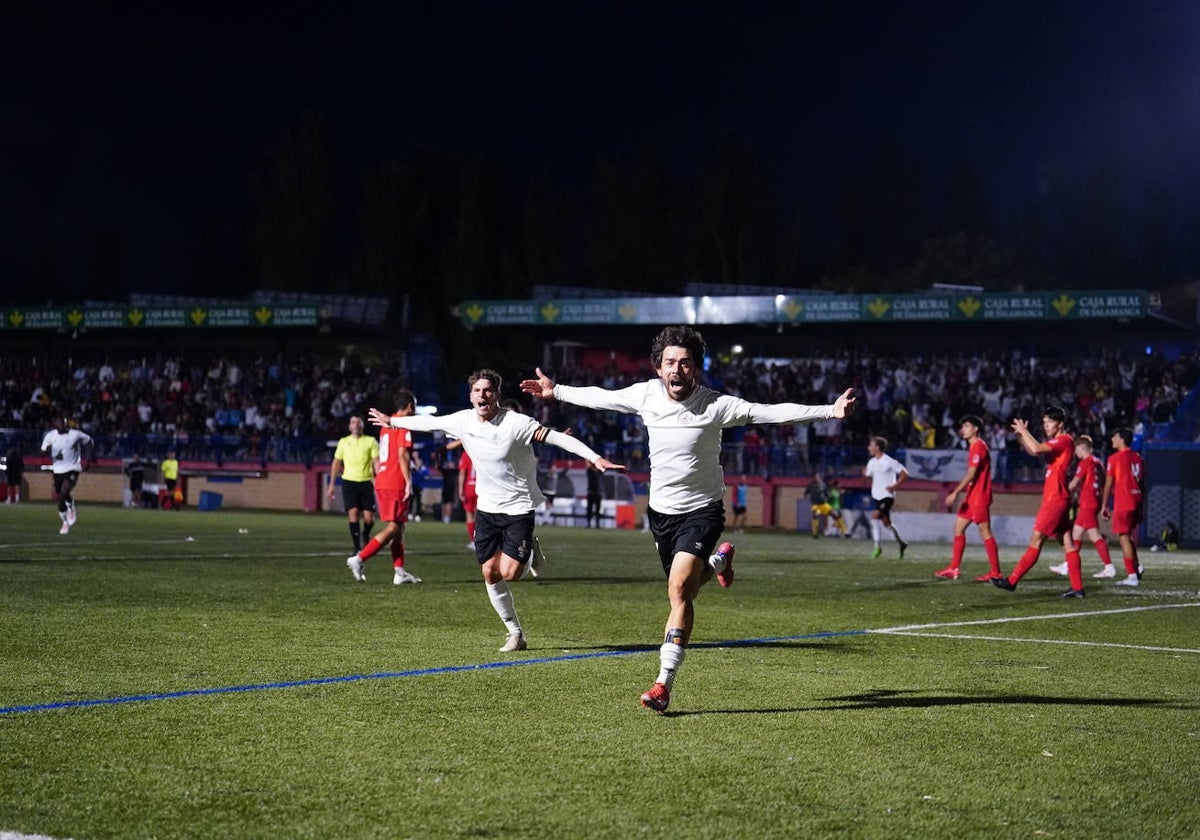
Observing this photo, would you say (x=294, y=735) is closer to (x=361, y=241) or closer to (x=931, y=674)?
(x=931, y=674)

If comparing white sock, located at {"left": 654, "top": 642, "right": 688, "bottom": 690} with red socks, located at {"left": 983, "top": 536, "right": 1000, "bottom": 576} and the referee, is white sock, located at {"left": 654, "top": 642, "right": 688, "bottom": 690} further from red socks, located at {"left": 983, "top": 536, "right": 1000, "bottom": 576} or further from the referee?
the referee

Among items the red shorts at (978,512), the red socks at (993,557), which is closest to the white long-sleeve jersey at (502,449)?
the red socks at (993,557)

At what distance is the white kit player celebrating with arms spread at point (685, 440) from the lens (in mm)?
8344

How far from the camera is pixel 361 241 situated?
8350 centimetres

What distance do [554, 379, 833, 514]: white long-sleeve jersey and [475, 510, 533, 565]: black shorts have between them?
264cm

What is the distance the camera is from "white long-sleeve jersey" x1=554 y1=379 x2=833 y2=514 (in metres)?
8.49

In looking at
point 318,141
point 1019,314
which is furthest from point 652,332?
point 318,141

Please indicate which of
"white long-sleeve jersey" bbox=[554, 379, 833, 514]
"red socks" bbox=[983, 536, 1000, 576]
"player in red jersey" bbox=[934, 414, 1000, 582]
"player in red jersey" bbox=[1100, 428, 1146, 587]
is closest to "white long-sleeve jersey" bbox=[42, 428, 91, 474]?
"player in red jersey" bbox=[934, 414, 1000, 582]

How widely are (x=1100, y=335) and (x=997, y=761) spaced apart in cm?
4787

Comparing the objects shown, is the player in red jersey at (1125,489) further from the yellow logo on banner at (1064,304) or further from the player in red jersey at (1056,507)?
the yellow logo on banner at (1064,304)

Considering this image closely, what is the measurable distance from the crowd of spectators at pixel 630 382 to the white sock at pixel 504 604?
29.9 meters

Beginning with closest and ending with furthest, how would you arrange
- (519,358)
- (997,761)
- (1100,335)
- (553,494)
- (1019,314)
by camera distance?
(997,761)
(553,494)
(1019,314)
(1100,335)
(519,358)

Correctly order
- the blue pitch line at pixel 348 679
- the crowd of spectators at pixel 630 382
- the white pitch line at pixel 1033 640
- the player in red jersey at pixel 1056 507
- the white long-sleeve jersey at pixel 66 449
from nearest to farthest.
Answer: the blue pitch line at pixel 348 679 → the white pitch line at pixel 1033 640 → the player in red jersey at pixel 1056 507 → the white long-sleeve jersey at pixel 66 449 → the crowd of spectators at pixel 630 382

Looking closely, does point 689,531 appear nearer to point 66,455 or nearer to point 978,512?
point 978,512
